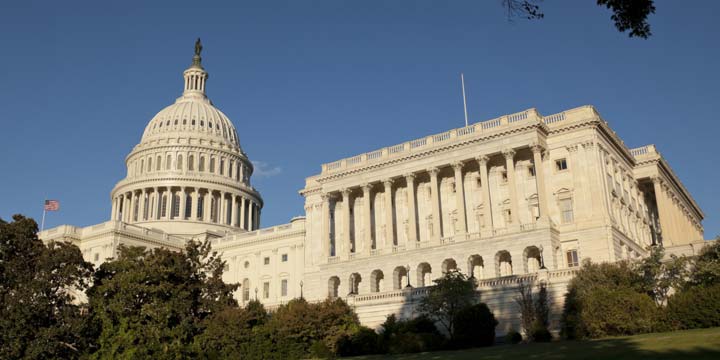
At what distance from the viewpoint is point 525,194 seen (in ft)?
236

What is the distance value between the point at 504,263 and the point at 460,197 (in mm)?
8020

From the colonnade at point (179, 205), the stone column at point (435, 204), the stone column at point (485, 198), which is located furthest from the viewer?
the colonnade at point (179, 205)

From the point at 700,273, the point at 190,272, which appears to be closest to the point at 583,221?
the point at 700,273

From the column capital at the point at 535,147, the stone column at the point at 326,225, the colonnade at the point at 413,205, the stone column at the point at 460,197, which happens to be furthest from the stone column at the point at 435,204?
the stone column at the point at 326,225

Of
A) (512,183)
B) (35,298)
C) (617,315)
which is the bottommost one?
(617,315)

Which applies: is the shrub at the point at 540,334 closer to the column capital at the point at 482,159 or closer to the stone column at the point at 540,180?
the stone column at the point at 540,180

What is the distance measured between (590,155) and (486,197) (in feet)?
35.0

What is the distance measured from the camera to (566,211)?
69188 millimetres

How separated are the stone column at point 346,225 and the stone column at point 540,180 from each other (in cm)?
2228

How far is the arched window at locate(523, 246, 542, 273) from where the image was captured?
2623 inches

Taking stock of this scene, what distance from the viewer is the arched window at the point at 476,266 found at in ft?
Result: 229

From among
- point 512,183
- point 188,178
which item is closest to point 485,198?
point 512,183

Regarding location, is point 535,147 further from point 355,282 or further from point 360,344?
point 360,344

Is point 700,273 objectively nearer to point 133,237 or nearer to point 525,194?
point 525,194
